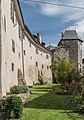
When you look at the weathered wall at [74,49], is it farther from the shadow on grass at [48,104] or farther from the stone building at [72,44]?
the shadow on grass at [48,104]

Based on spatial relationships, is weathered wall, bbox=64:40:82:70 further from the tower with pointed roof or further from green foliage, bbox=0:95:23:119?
green foliage, bbox=0:95:23:119

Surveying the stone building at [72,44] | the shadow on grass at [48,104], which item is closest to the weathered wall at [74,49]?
the stone building at [72,44]

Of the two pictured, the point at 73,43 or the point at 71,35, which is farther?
the point at 71,35

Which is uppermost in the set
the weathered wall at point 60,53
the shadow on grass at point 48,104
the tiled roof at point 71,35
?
the tiled roof at point 71,35

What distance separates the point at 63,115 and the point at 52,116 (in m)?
0.61

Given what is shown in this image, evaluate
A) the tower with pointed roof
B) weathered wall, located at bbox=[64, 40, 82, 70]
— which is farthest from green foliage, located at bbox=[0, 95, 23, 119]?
weathered wall, located at bbox=[64, 40, 82, 70]

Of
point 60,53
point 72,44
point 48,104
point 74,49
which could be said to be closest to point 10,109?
point 48,104

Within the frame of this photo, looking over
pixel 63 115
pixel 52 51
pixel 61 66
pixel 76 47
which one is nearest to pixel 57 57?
pixel 52 51

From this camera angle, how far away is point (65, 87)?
2834 cm

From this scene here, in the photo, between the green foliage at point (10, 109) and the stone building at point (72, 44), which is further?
the stone building at point (72, 44)

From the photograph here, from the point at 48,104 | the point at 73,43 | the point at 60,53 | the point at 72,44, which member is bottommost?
the point at 48,104

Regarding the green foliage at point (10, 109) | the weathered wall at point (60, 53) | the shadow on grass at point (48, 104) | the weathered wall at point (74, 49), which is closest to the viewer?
the green foliage at point (10, 109)

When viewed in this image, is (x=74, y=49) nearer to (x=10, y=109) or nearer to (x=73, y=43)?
(x=73, y=43)

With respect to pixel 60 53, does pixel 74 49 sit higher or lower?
higher
